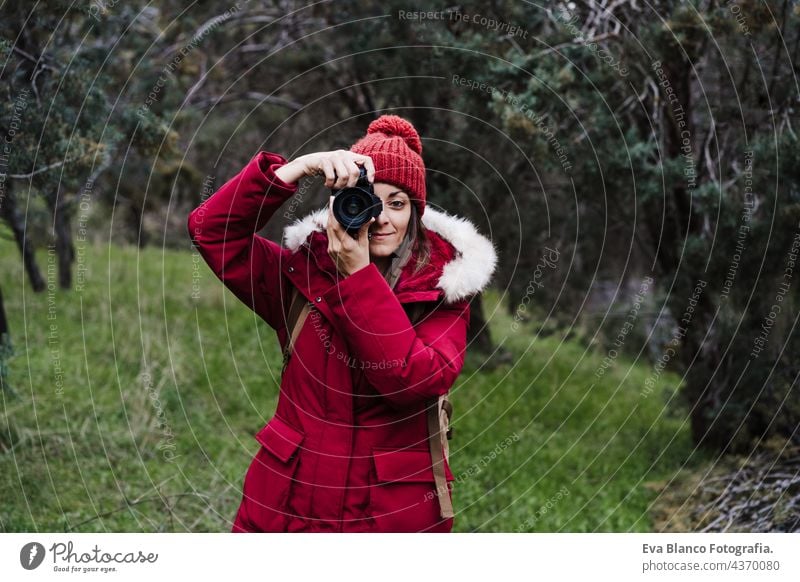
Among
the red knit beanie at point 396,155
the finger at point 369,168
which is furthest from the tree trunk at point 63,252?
the finger at point 369,168

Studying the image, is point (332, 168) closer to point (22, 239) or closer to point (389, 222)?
point (389, 222)

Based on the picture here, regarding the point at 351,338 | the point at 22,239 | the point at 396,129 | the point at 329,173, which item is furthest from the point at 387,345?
the point at 22,239

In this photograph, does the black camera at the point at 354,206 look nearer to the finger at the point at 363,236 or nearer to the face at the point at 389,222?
the finger at the point at 363,236

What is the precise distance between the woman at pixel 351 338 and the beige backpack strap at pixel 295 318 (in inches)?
0.8

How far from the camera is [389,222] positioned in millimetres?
3064

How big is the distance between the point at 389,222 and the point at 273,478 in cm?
90

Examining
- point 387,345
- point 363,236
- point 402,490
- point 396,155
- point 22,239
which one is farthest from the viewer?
point 22,239

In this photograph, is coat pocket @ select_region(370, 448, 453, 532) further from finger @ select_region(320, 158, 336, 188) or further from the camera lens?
finger @ select_region(320, 158, 336, 188)

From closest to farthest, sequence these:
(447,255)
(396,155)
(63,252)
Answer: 1. (396,155)
2. (447,255)
3. (63,252)

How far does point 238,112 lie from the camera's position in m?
11.1

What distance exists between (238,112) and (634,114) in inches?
233

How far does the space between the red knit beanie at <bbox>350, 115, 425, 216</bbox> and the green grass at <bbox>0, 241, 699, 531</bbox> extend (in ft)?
9.66

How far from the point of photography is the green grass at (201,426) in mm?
5707

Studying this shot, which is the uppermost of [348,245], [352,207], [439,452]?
[352,207]
